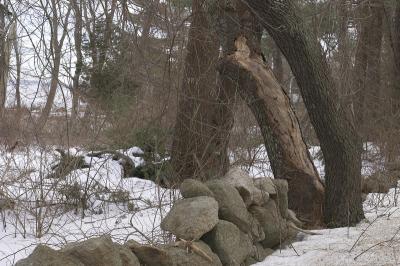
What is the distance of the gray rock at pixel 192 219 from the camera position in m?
3.93

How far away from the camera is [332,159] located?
5.92 m

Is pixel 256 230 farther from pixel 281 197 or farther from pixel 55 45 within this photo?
pixel 55 45

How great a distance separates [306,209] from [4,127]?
20.6 ft

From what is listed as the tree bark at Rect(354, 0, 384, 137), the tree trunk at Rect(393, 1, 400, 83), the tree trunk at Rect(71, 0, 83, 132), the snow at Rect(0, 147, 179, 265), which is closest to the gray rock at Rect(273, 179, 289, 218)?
the snow at Rect(0, 147, 179, 265)

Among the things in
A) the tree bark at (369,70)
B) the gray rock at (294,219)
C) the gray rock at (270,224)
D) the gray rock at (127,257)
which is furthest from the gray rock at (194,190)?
the tree bark at (369,70)

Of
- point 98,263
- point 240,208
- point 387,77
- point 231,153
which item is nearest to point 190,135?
point 231,153

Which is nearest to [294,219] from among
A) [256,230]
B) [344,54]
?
[256,230]

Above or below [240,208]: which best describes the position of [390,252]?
below

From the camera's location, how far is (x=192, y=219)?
399 cm

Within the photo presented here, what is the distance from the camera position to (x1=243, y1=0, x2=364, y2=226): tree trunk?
225 inches

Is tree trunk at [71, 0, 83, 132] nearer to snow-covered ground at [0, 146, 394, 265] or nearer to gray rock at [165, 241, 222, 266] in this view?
snow-covered ground at [0, 146, 394, 265]

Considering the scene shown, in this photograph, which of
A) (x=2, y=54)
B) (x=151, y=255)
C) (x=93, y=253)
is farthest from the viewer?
(x=2, y=54)

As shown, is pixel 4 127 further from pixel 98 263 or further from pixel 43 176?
pixel 98 263

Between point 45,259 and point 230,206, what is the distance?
1922 mm
